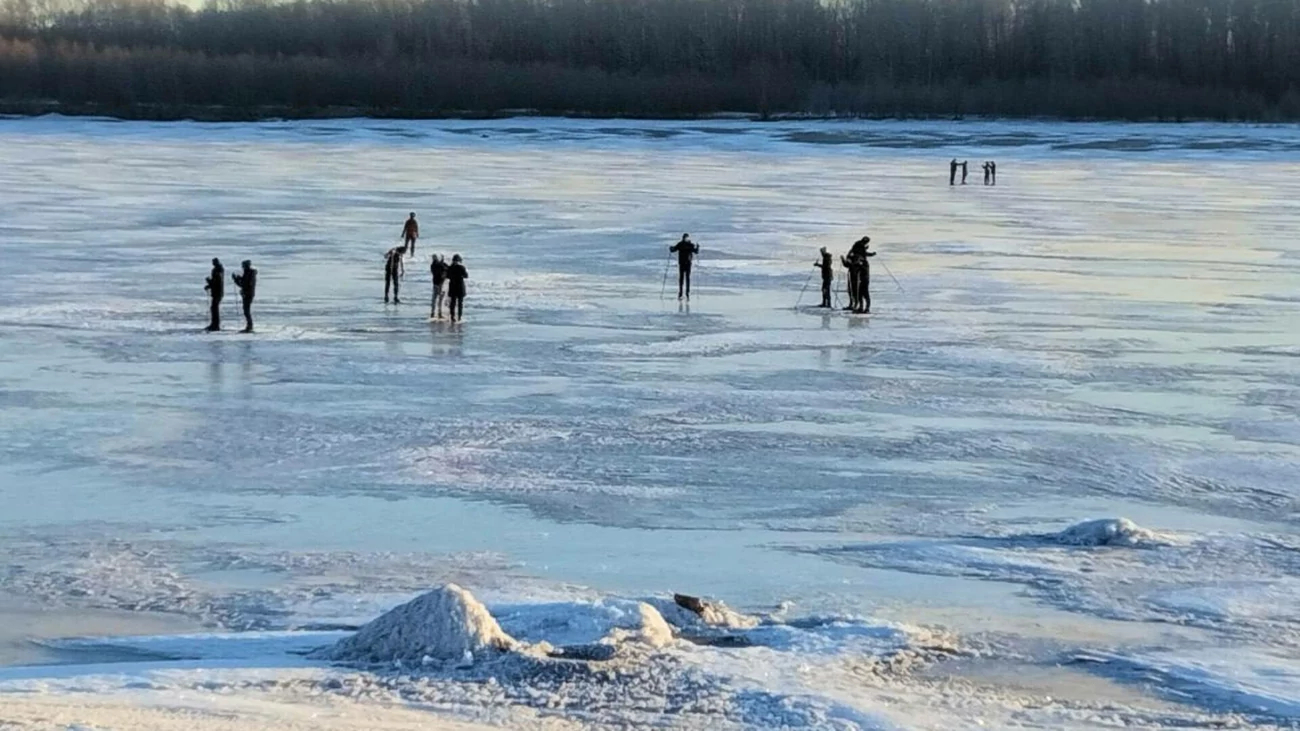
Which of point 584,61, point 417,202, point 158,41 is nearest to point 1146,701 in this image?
point 417,202

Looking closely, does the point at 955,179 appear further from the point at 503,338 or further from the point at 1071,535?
the point at 1071,535

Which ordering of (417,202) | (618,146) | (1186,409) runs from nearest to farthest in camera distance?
(1186,409) < (417,202) < (618,146)

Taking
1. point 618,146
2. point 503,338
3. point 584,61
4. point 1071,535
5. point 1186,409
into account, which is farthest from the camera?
point 584,61

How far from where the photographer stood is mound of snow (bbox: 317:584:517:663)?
7797mm

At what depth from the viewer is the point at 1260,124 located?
78188mm

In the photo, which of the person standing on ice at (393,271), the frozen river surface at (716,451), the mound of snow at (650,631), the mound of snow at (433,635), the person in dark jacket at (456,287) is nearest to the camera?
the mound of snow at (433,635)

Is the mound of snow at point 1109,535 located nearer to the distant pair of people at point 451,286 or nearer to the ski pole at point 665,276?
the distant pair of people at point 451,286

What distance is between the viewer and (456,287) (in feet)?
64.0

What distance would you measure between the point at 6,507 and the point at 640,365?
683 cm

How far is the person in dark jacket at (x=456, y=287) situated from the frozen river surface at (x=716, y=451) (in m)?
0.27

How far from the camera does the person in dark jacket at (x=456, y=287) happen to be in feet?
63.7

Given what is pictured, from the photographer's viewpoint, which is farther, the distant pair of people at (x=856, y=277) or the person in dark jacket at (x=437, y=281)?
the distant pair of people at (x=856, y=277)

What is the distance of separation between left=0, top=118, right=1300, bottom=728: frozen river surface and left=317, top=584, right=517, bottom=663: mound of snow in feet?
2.21

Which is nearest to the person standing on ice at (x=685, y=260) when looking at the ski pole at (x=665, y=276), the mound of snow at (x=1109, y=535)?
the ski pole at (x=665, y=276)
